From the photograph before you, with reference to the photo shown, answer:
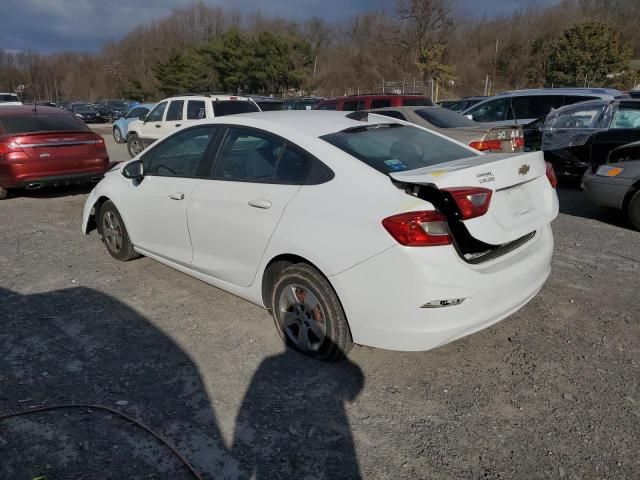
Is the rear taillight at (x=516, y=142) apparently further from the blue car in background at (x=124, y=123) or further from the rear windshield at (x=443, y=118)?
the blue car in background at (x=124, y=123)

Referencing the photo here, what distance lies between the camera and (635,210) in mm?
6020

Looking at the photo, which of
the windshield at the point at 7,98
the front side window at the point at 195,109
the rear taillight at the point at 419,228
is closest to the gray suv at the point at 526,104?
the front side window at the point at 195,109

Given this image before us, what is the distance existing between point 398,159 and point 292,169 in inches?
27.7

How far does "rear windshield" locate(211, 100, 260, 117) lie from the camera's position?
38.3 feet

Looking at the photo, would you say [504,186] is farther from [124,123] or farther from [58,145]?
[124,123]

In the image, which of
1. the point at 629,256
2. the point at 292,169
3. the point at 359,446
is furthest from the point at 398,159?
the point at 629,256

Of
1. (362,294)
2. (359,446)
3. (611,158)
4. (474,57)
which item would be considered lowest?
(359,446)

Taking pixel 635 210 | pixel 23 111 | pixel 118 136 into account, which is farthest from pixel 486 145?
pixel 118 136

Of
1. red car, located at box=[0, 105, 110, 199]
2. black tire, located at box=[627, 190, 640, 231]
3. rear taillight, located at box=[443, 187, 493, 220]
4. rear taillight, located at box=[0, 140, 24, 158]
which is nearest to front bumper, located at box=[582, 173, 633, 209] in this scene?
black tire, located at box=[627, 190, 640, 231]

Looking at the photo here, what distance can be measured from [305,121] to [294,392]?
189cm

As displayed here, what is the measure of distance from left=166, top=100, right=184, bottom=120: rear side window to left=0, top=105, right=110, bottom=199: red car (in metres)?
4.42

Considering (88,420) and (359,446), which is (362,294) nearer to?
(359,446)

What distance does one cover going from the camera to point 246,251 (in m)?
3.48

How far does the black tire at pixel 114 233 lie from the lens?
495cm
